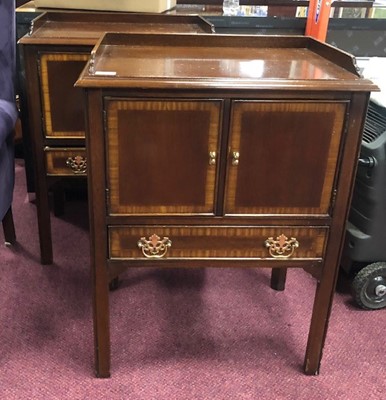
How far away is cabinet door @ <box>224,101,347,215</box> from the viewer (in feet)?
3.43

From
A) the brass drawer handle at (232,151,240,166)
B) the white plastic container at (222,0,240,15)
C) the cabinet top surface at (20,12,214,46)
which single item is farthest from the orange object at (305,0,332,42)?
the brass drawer handle at (232,151,240,166)

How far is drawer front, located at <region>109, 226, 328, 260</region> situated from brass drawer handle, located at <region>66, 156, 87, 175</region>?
53cm

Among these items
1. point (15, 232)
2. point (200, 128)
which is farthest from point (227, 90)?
point (15, 232)

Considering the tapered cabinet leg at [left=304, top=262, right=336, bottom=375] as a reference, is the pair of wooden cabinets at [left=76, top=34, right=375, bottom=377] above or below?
above

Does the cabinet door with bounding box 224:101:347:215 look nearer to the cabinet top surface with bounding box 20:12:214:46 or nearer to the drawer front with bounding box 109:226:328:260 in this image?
the drawer front with bounding box 109:226:328:260

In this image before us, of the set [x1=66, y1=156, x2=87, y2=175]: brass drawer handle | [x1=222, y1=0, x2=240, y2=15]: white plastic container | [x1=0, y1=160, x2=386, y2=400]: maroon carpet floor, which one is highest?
[x1=222, y1=0, x2=240, y2=15]: white plastic container

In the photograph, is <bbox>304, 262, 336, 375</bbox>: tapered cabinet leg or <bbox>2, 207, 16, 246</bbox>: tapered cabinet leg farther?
<bbox>2, 207, 16, 246</bbox>: tapered cabinet leg

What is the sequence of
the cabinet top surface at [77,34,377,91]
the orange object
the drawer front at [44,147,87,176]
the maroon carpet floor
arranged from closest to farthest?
1. the cabinet top surface at [77,34,377,91]
2. the maroon carpet floor
3. the drawer front at [44,147,87,176]
4. the orange object

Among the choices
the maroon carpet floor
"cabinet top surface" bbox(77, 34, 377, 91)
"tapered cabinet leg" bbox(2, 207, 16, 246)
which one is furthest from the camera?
"tapered cabinet leg" bbox(2, 207, 16, 246)

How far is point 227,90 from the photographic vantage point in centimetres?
101

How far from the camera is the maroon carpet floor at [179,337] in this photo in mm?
1302

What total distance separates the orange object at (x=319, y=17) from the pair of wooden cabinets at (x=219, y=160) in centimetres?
60

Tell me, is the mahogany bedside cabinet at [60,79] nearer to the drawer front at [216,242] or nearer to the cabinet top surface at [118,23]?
the cabinet top surface at [118,23]

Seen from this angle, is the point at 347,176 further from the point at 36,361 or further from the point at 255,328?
the point at 36,361
